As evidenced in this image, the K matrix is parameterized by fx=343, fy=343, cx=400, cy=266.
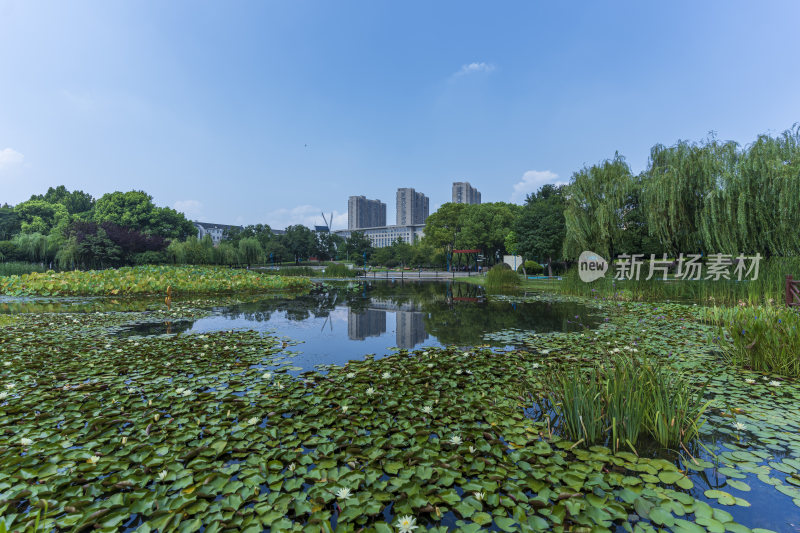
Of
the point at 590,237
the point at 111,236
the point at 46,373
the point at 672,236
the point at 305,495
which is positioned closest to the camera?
the point at 305,495

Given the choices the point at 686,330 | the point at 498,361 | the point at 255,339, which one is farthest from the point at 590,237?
the point at 255,339

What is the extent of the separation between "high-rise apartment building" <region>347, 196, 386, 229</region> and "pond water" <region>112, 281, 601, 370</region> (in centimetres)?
14095

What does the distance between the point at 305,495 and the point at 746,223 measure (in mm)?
14250

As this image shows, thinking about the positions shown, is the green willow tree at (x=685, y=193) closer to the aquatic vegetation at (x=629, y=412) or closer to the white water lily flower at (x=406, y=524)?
the aquatic vegetation at (x=629, y=412)

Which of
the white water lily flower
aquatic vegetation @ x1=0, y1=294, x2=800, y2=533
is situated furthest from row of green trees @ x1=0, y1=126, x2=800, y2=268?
the white water lily flower

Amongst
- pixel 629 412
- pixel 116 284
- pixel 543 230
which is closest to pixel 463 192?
pixel 543 230

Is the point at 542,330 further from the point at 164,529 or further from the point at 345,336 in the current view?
the point at 164,529

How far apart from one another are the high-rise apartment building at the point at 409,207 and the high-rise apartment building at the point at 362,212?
18.3 meters

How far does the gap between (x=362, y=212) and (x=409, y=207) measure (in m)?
25.1

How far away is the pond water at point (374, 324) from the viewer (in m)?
6.27

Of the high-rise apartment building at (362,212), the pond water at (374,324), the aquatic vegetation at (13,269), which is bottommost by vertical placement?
the pond water at (374,324)

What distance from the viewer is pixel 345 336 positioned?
7.03m

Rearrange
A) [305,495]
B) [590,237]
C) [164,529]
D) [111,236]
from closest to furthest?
1. [164,529]
2. [305,495]
3. [590,237]
4. [111,236]

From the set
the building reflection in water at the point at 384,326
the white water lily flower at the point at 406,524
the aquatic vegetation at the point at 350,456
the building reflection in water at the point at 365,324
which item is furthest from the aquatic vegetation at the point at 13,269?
the white water lily flower at the point at 406,524
